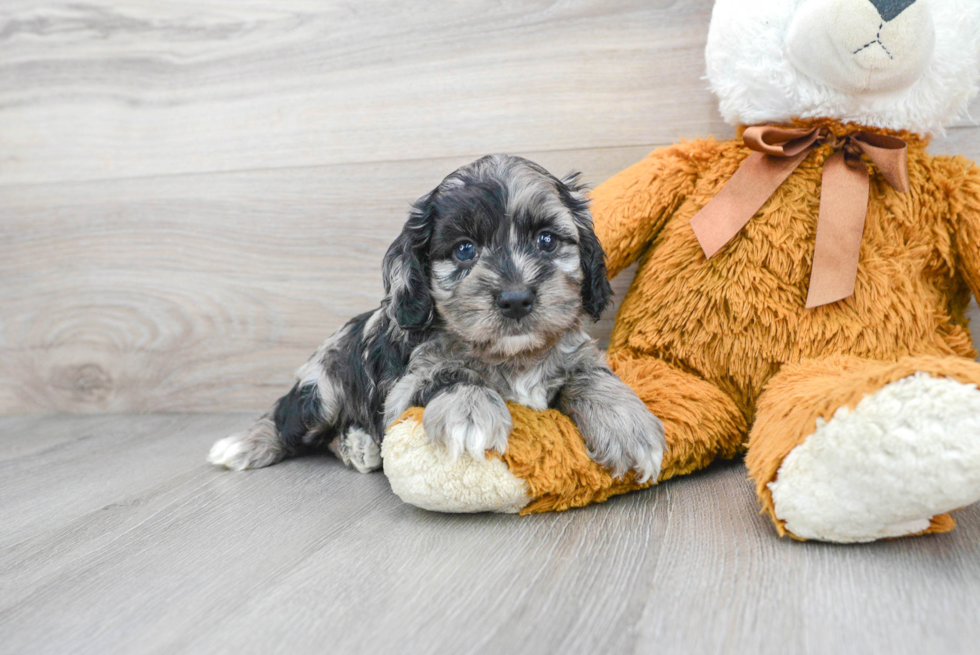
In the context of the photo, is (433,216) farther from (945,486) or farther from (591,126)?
(945,486)

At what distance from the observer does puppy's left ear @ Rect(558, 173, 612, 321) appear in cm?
160

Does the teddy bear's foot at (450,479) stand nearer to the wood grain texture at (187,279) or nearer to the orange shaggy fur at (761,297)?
the orange shaggy fur at (761,297)

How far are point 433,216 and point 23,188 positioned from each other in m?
1.97

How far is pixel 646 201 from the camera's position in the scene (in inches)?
69.9

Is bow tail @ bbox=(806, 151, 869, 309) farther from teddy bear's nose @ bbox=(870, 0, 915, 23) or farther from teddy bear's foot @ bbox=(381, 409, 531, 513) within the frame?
teddy bear's foot @ bbox=(381, 409, 531, 513)

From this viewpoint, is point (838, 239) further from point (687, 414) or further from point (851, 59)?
point (687, 414)

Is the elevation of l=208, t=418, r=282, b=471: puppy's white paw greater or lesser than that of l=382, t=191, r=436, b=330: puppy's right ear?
lesser

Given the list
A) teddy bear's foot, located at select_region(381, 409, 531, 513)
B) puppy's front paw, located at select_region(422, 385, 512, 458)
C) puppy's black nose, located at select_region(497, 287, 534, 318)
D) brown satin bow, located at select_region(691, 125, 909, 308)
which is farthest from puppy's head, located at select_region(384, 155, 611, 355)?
brown satin bow, located at select_region(691, 125, 909, 308)

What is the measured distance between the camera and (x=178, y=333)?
259 centimetres

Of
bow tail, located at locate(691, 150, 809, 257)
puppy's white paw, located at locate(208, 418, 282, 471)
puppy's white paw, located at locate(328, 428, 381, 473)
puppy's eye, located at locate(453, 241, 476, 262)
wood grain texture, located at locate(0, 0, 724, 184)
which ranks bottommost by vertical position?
puppy's white paw, located at locate(208, 418, 282, 471)

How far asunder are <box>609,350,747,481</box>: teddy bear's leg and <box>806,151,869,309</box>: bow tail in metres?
0.31

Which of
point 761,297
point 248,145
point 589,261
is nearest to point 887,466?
point 761,297

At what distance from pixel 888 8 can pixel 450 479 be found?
128 cm

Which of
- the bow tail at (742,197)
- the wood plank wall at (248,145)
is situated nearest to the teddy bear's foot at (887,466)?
the bow tail at (742,197)
